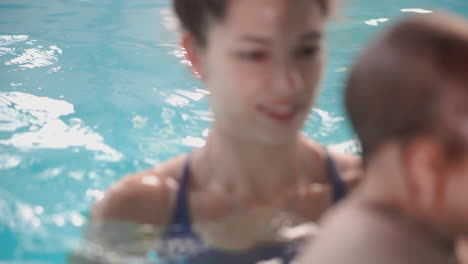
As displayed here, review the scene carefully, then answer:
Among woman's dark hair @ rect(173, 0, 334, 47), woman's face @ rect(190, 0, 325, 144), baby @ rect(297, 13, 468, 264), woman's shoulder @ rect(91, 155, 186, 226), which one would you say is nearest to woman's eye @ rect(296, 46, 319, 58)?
woman's face @ rect(190, 0, 325, 144)

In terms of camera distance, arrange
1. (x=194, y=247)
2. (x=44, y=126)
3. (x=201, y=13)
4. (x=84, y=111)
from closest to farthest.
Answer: (x=201, y=13)
(x=194, y=247)
(x=44, y=126)
(x=84, y=111)

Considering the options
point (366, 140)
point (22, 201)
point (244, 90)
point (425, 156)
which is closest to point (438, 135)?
point (425, 156)

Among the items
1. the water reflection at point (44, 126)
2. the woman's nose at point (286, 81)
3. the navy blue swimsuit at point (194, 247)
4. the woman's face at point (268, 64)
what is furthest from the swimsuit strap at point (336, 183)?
the water reflection at point (44, 126)

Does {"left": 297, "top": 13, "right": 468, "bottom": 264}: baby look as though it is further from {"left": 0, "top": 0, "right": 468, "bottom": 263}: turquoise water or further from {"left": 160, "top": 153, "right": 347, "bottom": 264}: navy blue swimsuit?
{"left": 0, "top": 0, "right": 468, "bottom": 263}: turquoise water

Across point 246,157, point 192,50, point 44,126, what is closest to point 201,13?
point 192,50

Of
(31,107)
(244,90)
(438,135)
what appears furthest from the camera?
(31,107)

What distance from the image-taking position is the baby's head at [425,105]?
42.4 inches

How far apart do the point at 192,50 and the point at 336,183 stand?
0.54m

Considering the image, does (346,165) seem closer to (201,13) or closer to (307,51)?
(307,51)

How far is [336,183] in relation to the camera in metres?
1.69

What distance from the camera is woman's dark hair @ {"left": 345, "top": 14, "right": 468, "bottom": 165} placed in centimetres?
108

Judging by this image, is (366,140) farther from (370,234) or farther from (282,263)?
(282,263)

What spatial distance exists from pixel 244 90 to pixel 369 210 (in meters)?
0.44

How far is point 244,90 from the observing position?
4.66 ft
